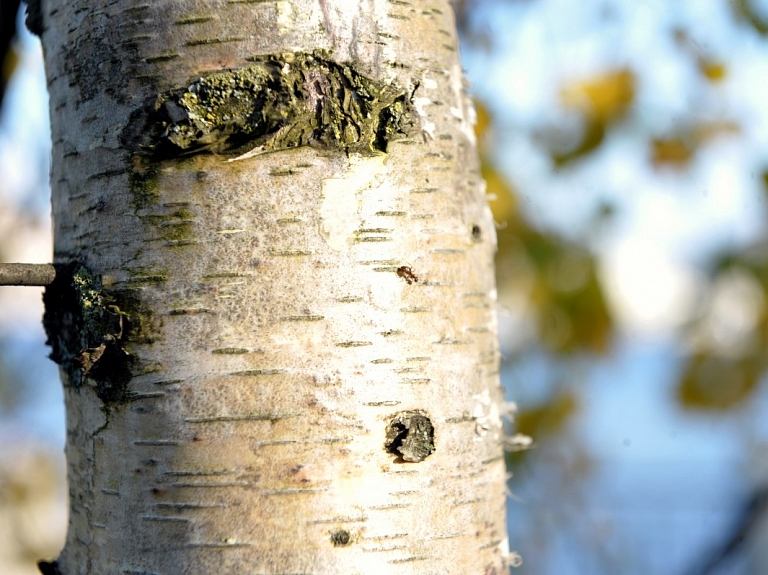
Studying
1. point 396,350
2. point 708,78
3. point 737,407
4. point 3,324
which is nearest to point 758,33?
point 708,78

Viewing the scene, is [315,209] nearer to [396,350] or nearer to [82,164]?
[396,350]

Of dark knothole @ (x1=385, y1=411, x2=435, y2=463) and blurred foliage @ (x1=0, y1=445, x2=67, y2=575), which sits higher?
dark knothole @ (x1=385, y1=411, x2=435, y2=463)

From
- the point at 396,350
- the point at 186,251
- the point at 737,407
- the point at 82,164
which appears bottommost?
the point at 737,407

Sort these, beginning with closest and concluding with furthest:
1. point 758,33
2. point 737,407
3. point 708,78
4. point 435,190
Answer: point 435,190 → point 758,33 → point 708,78 → point 737,407

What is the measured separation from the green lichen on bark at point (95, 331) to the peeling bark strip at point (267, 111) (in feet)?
0.54

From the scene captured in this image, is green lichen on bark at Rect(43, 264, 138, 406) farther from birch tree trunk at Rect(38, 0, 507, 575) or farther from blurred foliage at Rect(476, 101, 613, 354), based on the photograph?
blurred foliage at Rect(476, 101, 613, 354)

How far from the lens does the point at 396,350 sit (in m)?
0.81

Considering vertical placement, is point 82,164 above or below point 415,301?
above

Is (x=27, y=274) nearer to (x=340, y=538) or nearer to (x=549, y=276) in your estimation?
(x=340, y=538)

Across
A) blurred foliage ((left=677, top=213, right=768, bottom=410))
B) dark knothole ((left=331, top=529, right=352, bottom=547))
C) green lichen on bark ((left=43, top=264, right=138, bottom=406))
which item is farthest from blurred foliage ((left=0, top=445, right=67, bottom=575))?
dark knothole ((left=331, top=529, right=352, bottom=547))

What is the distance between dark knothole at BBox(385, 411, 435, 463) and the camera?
800 mm

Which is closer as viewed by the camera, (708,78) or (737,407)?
(708,78)

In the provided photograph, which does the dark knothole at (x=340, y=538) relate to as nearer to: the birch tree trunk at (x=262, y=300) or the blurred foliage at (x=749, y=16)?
the birch tree trunk at (x=262, y=300)

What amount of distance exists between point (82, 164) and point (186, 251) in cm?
19
